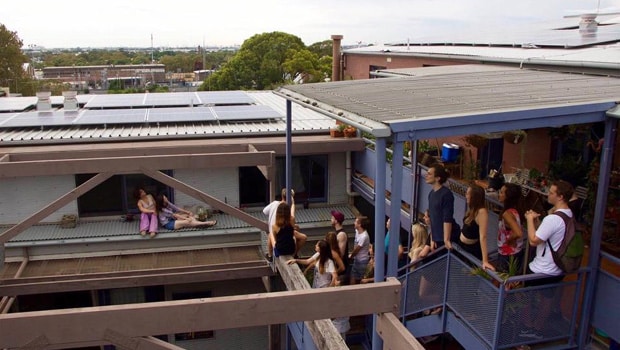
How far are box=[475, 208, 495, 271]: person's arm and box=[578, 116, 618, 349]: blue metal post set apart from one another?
1.04m

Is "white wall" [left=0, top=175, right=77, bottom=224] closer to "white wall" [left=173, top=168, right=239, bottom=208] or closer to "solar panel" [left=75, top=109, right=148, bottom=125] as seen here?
"solar panel" [left=75, top=109, right=148, bottom=125]

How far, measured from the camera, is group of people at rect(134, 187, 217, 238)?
12.9m

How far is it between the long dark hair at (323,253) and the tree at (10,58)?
192ft

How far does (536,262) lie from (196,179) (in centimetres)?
938

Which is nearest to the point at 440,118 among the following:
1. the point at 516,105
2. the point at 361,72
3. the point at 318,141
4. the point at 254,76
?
the point at 516,105

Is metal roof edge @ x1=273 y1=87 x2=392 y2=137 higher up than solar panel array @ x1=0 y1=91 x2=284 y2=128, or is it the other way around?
metal roof edge @ x1=273 y1=87 x2=392 y2=137

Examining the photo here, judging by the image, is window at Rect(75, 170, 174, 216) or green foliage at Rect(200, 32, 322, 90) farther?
green foliage at Rect(200, 32, 322, 90)

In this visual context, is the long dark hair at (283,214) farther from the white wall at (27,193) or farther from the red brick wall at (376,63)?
the white wall at (27,193)

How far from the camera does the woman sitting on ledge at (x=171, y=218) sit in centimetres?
1316

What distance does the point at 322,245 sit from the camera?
7.89 metres

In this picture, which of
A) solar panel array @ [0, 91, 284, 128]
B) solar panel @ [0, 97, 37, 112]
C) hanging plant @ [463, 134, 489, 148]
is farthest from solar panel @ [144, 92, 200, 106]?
hanging plant @ [463, 134, 489, 148]

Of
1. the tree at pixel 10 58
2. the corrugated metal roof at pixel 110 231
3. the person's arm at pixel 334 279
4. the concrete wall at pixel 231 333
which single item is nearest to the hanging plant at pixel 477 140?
the person's arm at pixel 334 279

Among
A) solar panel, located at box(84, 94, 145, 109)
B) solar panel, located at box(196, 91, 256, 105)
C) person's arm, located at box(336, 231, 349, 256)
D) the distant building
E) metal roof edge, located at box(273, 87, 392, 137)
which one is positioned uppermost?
metal roof edge, located at box(273, 87, 392, 137)

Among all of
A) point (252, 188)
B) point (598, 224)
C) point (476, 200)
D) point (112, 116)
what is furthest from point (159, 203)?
point (598, 224)
